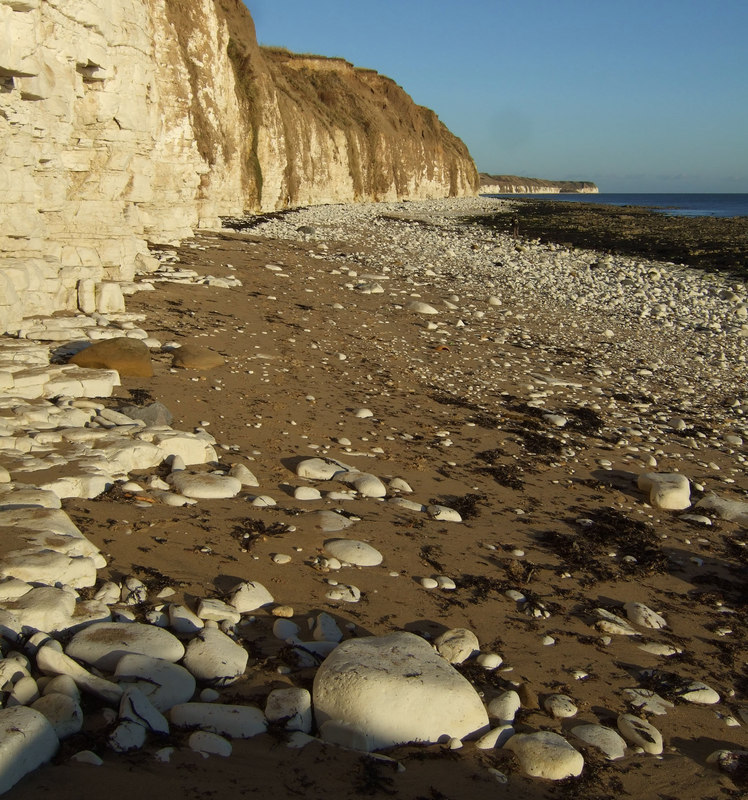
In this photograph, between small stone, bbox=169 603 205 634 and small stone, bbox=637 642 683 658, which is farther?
small stone, bbox=637 642 683 658

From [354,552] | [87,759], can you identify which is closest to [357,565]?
[354,552]

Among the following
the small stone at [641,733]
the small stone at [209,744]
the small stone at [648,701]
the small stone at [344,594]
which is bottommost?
the small stone at [648,701]

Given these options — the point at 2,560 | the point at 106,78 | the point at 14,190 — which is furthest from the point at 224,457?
the point at 106,78

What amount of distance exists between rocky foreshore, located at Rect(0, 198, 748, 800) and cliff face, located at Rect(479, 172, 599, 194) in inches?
4251

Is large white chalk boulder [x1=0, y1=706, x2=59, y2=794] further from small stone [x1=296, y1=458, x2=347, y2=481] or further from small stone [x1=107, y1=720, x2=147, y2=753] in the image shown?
small stone [x1=296, y1=458, x2=347, y2=481]

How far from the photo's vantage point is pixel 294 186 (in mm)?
30422

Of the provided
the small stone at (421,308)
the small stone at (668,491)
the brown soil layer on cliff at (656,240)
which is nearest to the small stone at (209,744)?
the small stone at (668,491)

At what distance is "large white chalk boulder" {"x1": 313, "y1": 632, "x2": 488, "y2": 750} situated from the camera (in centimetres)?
233

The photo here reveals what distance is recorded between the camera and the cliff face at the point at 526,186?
127 m

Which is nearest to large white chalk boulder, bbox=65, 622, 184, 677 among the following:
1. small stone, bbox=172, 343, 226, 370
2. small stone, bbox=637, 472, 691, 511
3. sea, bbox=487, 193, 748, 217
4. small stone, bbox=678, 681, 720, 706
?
small stone, bbox=678, 681, 720, 706

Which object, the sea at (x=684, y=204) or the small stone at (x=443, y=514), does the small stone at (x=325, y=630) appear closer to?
the small stone at (x=443, y=514)

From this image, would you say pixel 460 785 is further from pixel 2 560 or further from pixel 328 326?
pixel 328 326

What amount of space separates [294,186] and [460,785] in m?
30.3

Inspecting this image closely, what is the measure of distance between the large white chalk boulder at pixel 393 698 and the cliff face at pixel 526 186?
4433 inches
